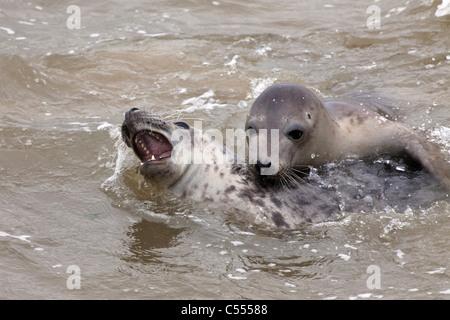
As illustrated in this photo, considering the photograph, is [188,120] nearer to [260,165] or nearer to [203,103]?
[203,103]

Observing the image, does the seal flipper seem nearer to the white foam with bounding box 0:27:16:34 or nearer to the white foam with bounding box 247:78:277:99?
the white foam with bounding box 247:78:277:99

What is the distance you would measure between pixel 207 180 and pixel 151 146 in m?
0.46

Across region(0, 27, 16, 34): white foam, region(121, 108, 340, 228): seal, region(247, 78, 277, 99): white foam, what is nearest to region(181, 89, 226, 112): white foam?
region(247, 78, 277, 99): white foam

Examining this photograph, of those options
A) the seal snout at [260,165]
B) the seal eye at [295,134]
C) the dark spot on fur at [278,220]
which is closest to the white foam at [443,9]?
the seal eye at [295,134]

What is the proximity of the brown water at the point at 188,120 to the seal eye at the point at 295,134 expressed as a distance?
2.67 feet

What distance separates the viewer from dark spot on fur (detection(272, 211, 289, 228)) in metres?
4.98

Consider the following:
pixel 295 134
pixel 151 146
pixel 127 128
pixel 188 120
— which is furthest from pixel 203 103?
pixel 127 128

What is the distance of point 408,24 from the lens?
30.0 ft

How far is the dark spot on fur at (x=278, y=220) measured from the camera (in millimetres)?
4981

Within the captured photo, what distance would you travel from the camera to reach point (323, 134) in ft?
18.9

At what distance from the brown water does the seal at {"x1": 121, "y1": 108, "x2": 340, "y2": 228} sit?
0.39ft

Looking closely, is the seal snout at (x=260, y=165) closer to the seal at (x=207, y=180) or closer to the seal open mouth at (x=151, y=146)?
the seal at (x=207, y=180)

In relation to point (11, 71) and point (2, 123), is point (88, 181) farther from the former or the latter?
point (11, 71)

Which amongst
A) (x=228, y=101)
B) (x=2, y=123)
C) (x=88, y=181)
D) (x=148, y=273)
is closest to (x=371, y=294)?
(x=148, y=273)
